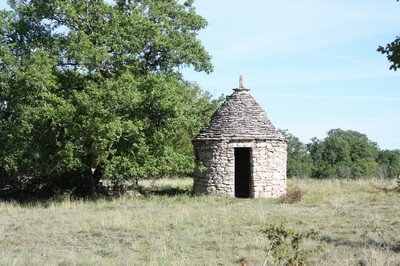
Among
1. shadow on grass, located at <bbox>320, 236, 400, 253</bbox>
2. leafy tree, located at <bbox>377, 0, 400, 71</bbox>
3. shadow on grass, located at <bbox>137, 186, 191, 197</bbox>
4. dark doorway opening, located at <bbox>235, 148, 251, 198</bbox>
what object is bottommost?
shadow on grass, located at <bbox>320, 236, 400, 253</bbox>

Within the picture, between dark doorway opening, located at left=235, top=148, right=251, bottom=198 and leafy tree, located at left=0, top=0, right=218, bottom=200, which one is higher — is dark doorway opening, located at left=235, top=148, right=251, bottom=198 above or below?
below

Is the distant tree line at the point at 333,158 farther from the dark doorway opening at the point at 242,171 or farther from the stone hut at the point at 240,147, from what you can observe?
the stone hut at the point at 240,147

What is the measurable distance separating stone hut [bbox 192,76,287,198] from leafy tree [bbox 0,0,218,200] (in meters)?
0.88

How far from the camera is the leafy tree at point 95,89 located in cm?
1559

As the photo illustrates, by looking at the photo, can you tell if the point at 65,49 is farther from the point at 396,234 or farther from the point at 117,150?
the point at 396,234

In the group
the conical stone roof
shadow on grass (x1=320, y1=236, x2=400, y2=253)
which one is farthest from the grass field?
the conical stone roof

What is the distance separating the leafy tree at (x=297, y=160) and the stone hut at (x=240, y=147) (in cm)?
1841

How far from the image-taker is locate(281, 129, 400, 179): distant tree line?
39344 mm

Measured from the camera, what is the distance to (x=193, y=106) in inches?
715

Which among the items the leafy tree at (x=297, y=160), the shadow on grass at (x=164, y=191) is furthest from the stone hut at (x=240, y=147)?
the leafy tree at (x=297, y=160)

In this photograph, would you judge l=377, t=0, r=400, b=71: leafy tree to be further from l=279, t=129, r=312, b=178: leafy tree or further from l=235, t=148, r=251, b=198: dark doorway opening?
l=279, t=129, r=312, b=178: leafy tree

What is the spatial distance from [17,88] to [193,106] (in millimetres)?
6345

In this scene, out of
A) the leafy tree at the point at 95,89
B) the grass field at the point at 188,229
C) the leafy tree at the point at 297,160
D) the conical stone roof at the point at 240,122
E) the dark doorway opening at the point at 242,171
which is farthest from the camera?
the leafy tree at the point at 297,160

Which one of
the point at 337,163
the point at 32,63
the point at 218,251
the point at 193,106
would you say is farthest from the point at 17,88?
the point at 337,163
